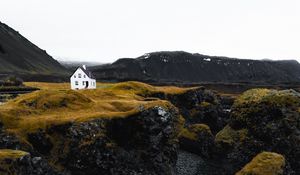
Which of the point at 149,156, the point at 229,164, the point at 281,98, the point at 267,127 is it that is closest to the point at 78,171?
Answer: the point at 149,156

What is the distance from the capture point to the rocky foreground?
145 feet

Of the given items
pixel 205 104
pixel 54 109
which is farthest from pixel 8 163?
pixel 205 104

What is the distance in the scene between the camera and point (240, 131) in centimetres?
6106

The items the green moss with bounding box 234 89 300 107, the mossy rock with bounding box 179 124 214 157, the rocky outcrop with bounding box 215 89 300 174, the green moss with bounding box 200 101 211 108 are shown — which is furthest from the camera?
the green moss with bounding box 200 101 211 108

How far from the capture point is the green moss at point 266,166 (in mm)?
43312

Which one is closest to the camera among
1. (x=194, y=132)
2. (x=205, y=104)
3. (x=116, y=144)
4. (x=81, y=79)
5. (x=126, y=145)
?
(x=116, y=144)

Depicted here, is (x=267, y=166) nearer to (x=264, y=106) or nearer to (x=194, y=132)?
(x=264, y=106)

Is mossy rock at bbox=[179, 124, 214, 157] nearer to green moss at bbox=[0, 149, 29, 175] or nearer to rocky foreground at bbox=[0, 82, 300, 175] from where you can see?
rocky foreground at bbox=[0, 82, 300, 175]

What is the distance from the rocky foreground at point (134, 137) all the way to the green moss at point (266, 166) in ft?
0.34

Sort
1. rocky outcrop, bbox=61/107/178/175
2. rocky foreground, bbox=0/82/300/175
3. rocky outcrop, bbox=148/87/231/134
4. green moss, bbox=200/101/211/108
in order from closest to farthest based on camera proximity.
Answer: rocky foreground, bbox=0/82/300/175
rocky outcrop, bbox=61/107/178/175
rocky outcrop, bbox=148/87/231/134
green moss, bbox=200/101/211/108

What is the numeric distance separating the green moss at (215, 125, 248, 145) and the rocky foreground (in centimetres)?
15

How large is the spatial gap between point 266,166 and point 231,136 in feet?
59.5

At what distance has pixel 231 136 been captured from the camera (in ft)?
203

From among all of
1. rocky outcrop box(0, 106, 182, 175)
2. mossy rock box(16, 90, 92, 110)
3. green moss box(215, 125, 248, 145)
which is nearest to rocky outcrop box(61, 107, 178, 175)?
rocky outcrop box(0, 106, 182, 175)
